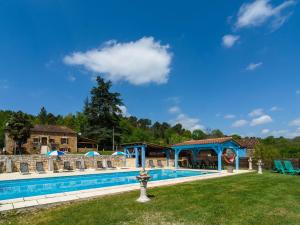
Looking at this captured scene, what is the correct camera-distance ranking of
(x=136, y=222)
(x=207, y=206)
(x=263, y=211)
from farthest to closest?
1. (x=207, y=206)
2. (x=263, y=211)
3. (x=136, y=222)

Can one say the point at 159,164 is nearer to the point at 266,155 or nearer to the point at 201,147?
the point at 201,147

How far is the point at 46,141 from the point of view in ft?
144

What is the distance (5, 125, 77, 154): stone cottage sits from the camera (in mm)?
41906

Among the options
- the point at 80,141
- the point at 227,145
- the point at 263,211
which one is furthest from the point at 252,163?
the point at 80,141

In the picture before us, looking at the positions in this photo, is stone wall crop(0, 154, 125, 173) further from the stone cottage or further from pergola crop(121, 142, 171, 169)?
the stone cottage

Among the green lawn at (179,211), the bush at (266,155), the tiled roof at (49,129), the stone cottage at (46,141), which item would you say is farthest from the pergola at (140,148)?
the tiled roof at (49,129)

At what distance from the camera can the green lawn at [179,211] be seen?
587 cm

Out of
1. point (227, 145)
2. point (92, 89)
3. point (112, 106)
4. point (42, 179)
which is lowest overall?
point (42, 179)

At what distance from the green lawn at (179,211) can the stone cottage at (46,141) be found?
1429 inches

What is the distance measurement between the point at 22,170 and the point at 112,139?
28.6 metres

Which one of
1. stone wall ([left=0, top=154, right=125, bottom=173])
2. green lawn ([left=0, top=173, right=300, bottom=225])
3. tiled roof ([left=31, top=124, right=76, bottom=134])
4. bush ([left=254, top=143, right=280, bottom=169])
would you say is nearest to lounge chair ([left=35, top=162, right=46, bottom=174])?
stone wall ([left=0, top=154, right=125, bottom=173])

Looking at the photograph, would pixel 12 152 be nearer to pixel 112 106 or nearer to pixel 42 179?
pixel 112 106

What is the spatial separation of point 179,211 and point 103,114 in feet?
145

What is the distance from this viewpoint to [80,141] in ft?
160
